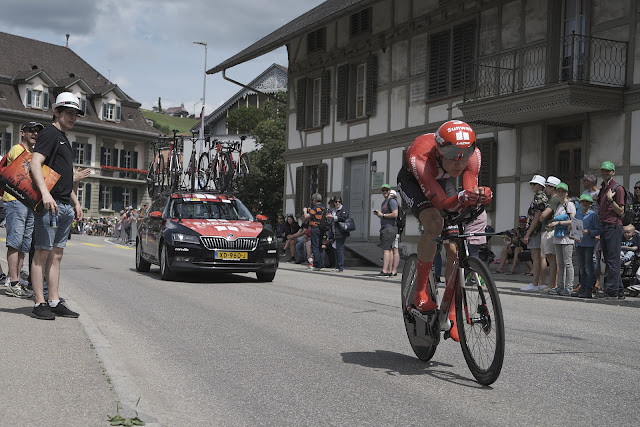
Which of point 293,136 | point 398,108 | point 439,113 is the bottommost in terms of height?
point 439,113

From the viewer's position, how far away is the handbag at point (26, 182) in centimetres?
759

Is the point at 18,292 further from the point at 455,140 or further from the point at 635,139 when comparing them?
the point at 635,139

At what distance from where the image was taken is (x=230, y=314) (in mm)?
9398

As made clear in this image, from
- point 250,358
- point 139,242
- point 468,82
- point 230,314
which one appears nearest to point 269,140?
point 468,82

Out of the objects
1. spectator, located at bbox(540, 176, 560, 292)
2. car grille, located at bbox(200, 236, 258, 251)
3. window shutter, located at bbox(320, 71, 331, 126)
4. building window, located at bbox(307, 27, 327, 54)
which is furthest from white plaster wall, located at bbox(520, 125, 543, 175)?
building window, located at bbox(307, 27, 327, 54)

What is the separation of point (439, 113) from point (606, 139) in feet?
19.9

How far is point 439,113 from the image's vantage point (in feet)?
74.2

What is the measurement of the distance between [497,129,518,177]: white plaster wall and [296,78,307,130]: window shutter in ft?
37.1

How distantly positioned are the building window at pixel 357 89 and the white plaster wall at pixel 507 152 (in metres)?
6.31

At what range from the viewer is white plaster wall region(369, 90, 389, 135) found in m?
25.2

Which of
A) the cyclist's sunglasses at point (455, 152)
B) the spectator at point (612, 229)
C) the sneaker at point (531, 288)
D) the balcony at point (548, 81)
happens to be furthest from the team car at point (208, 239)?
the cyclist's sunglasses at point (455, 152)

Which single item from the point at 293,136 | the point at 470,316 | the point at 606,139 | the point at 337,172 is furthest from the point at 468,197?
the point at 293,136

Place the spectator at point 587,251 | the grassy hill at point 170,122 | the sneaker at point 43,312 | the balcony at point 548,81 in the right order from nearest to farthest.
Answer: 1. the sneaker at point 43,312
2. the spectator at point 587,251
3. the balcony at point 548,81
4. the grassy hill at point 170,122

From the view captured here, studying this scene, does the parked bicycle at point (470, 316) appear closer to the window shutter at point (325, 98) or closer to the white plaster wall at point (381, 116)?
the white plaster wall at point (381, 116)
